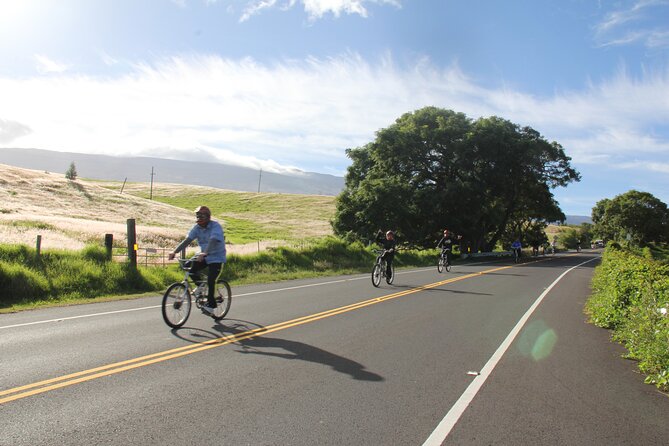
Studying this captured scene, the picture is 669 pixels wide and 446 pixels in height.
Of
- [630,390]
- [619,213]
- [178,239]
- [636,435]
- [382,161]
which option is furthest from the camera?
[619,213]

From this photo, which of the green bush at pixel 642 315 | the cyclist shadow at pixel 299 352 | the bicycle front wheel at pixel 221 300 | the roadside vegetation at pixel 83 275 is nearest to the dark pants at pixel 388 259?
the roadside vegetation at pixel 83 275

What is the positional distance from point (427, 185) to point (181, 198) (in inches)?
2551

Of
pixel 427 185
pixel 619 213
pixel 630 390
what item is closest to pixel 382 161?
pixel 427 185

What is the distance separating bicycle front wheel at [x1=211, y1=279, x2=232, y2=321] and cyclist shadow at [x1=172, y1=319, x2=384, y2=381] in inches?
14.2

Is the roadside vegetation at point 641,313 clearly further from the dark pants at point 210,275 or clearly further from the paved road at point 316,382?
the dark pants at point 210,275

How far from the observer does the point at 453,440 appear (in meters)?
3.99

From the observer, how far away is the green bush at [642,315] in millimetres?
5914

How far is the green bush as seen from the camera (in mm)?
5914

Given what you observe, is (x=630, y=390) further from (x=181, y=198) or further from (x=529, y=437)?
(x=181, y=198)

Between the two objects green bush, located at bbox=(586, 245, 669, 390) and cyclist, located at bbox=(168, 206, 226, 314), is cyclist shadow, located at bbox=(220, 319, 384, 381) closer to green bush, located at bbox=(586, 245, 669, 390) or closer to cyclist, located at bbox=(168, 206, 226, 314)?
cyclist, located at bbox=(168, 206, 226, 314)

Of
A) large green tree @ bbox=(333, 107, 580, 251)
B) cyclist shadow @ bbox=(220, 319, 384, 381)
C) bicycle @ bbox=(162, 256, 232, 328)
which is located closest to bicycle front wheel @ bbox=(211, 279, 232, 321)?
bicycle @ bbox=(162, 256, 232, 328)

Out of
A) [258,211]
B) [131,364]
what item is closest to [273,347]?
[131,364]

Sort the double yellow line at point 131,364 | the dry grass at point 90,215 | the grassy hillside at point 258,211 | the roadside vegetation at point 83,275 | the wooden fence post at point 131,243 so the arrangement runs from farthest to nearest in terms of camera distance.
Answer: the grassy hillside at point 258,211
the dry grass at point 90,215
the wooden fence post at point 131,243
the roadside vegetation at point 83,275
the double yellow line at point 131,364

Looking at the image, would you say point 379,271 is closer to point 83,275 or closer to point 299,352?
point 83,275
